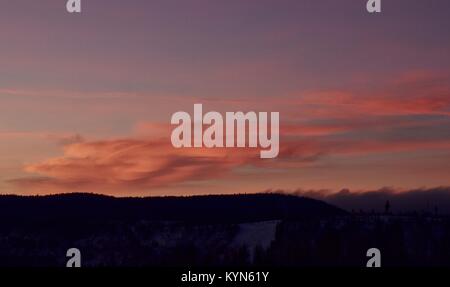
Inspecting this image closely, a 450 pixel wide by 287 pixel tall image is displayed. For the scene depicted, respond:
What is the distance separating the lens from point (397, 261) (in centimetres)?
19425

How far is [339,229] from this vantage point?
196 m
